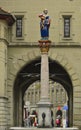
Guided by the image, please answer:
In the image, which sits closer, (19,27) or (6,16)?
(6,16)

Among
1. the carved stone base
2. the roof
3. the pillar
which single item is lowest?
the pillar

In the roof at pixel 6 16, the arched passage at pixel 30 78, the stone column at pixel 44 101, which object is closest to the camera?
the stone column at pixel 44 101

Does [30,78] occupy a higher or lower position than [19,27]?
lower

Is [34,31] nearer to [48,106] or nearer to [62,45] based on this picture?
[62,45]

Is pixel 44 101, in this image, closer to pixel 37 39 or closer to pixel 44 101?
pixel 44 101

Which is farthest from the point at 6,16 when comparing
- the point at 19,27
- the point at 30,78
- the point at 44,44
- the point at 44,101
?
the point at 30,78

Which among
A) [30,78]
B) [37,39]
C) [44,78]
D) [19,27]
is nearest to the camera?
[44,78]

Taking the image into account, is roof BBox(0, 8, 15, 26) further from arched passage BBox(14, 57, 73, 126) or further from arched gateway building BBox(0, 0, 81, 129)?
arched passage BBox(14, 57, 73, 126)

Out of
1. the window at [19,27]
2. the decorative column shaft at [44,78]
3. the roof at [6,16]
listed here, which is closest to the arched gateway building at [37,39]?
the window at [19,27]

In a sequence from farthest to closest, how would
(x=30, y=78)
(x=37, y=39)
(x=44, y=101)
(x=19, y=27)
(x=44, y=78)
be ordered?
(x=30, y=78)
(x=19, y=27)
(x=37, y=39)
(x=44, y=78)
(x=44, y=101)

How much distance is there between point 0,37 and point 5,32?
4.80 feet

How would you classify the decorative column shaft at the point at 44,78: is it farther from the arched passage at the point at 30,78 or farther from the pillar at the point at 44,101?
the arched passage at the point at 30,78

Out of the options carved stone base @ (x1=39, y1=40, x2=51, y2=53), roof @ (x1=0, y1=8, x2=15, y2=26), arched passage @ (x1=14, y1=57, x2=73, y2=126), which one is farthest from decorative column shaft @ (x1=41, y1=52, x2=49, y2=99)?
arched passage @ (x1=14, y1=57, x2=73, y2=126)

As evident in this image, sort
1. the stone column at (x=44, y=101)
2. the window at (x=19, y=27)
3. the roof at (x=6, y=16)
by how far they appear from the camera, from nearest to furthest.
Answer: the stone column at (x=44, y=101)
the roof at (x=6, y=16)
the window at (x=19, y=27)
